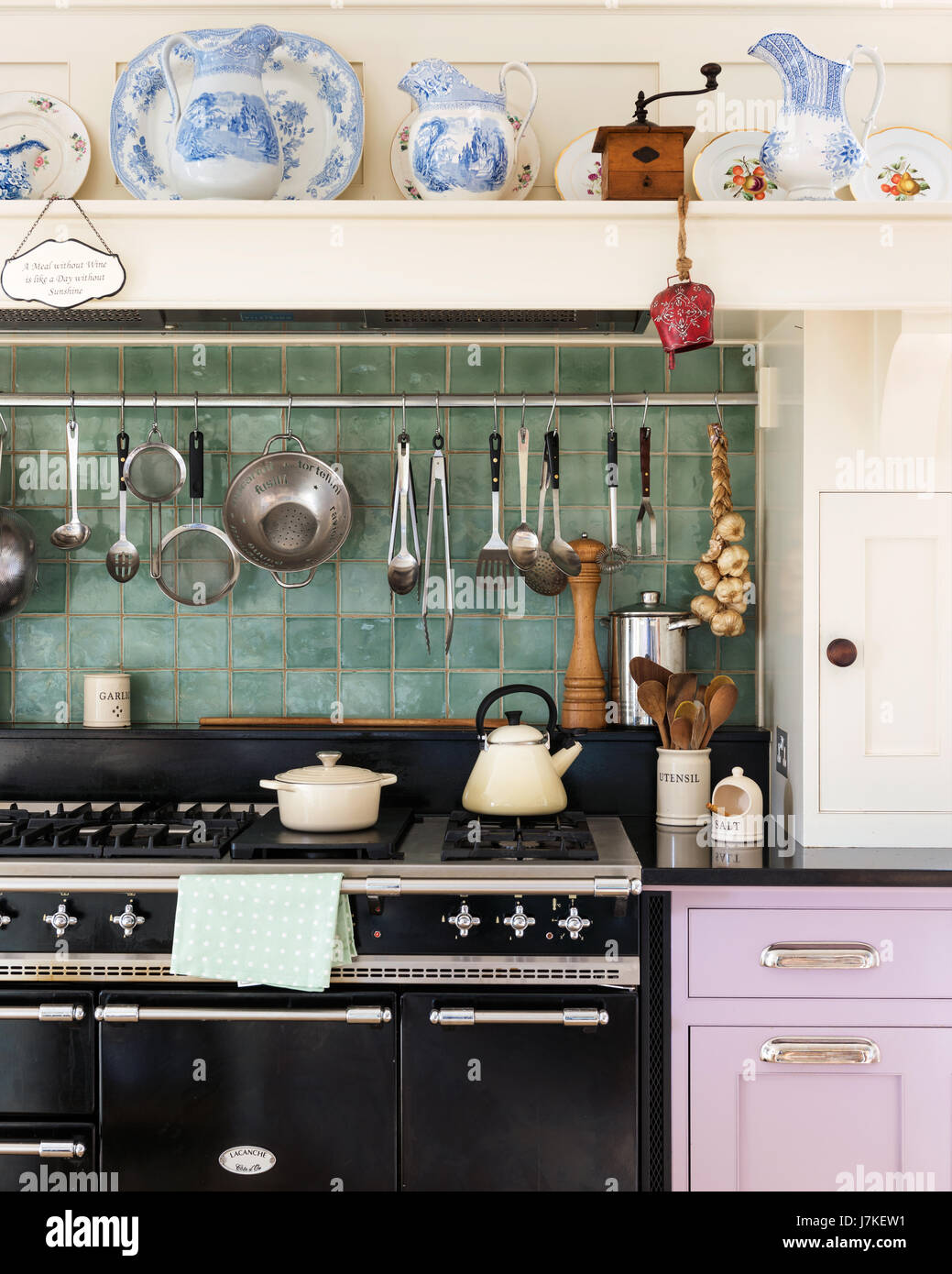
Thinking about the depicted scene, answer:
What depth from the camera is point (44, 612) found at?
239cm

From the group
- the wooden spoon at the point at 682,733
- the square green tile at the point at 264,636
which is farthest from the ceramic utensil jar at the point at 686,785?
the square green tile at the point at 264,636

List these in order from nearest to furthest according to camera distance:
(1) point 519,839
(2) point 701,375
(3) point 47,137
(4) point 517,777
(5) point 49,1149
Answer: (5) point 49,1149
(1) point 519,839
(4) point 517,777
(3) point 47,137
(2) point 701,375

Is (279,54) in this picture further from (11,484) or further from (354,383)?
(11,484)

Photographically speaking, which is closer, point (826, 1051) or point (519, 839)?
point (826, 1051)

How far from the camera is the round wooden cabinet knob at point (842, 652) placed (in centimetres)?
193

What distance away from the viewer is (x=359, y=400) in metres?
2.30

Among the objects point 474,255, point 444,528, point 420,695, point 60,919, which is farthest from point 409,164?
point 60,919

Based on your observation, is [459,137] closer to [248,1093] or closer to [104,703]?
[104,703]

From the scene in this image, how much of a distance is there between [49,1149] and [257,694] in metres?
1.00

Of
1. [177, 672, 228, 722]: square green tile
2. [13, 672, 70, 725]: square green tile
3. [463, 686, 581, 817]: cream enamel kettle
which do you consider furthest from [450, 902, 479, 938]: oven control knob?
[13, 672, 70, 725]: square green tile

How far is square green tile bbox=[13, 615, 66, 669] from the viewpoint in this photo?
2.39 meters

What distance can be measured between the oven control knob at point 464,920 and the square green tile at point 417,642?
742 millimetres

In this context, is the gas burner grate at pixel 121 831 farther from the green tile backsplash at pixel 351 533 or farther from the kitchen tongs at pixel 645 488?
the kitchen tongs at pixel 645 488
